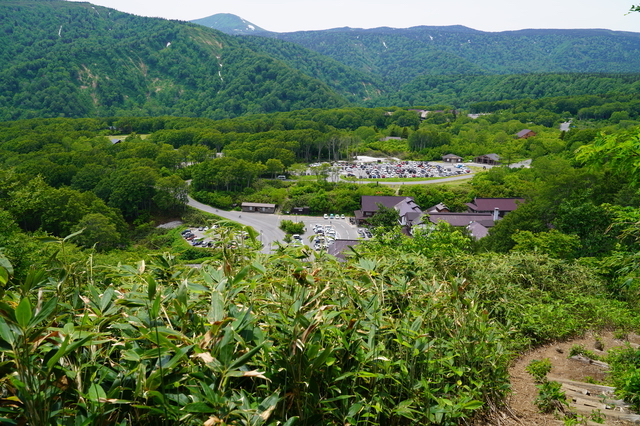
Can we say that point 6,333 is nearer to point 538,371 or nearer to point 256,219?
point 538,371

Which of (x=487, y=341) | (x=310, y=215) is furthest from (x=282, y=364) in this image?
(x=310, y=215)

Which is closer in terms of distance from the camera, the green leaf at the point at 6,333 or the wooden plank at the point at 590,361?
the green leaf at the point at 6,333

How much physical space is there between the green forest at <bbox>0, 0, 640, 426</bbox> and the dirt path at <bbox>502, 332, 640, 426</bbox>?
0.38 ft

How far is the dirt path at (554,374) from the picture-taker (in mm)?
2693

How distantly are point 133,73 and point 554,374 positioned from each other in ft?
377

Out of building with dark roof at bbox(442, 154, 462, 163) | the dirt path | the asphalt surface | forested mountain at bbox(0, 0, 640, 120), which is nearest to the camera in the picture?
the dirt path

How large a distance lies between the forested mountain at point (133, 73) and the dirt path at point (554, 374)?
311 ft

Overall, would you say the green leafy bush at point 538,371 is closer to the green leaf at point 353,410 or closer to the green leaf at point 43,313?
the green leaf at point 353,410

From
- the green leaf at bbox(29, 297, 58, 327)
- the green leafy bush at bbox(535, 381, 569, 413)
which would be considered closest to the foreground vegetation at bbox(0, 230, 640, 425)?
the green leaf at bbox(29, 297, 58, 327)

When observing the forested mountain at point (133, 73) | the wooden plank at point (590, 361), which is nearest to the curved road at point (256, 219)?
the wooden plank at point (590, 361)

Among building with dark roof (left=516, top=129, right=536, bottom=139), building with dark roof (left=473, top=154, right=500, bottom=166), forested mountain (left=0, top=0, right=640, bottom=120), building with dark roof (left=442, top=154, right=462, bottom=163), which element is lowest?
building with dark roof (left=442, top=154, right=462, bottom=163)

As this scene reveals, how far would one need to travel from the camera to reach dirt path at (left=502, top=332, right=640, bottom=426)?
269cm

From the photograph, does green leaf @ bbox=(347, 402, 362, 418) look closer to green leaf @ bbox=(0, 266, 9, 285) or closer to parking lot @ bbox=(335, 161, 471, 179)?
green leaf @ bbox=(0, 266, 9, 285)

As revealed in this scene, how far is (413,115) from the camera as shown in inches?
3206
